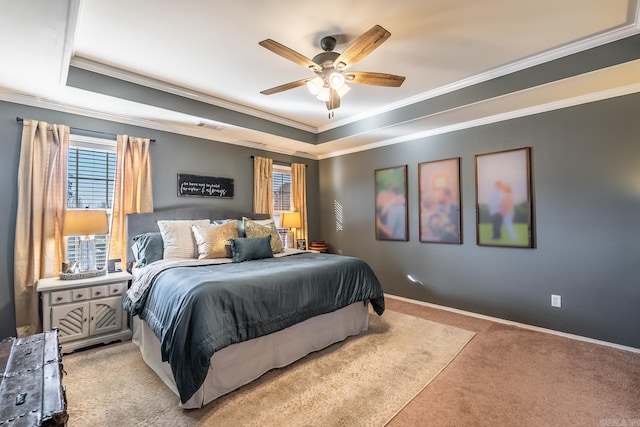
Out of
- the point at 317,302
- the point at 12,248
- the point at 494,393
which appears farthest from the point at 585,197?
the point at 12,248

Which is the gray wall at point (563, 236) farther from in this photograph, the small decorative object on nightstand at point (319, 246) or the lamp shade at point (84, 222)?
the lamp shade at point (84, 222)

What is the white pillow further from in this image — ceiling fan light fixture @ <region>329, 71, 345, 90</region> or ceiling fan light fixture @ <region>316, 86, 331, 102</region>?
ceiling fan light fixture @ <region>329, 71, 345, 90</region>

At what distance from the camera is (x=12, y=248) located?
2.82m

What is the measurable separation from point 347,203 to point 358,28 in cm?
316

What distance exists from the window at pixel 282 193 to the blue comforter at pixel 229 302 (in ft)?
7.16

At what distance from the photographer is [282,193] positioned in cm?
520

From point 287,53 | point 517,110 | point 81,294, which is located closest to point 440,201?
point 517,110

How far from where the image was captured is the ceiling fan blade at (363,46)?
1898mm

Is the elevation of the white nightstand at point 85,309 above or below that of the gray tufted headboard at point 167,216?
below

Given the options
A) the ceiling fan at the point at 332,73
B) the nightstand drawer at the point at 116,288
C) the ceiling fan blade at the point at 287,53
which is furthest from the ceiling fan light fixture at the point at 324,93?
the nightstand drawer at the point at 116,288

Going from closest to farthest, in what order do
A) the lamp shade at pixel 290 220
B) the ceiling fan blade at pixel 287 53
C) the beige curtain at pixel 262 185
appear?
the ceiling fan blade at pixel 287 53, the beige curtain at pixel 262 185, the lamp shade at pixel 290 220

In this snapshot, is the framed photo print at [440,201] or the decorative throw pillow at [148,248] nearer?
the decorative throw pillow at [148,248]

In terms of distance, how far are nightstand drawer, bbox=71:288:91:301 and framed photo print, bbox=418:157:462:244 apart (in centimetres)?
398

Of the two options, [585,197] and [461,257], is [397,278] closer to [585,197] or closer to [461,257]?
[461,257]
